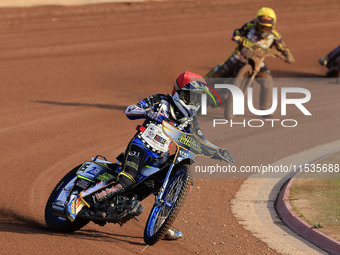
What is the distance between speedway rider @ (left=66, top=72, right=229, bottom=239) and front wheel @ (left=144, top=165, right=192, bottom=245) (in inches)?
19.4

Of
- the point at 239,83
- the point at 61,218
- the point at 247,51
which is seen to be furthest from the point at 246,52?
the point at 61,218

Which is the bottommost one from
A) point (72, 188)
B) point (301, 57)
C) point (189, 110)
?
point (301, 57)

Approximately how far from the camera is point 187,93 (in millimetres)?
8867

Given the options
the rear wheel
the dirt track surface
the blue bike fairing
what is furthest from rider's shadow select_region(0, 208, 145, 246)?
the rear wheel

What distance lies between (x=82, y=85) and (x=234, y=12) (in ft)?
40.1

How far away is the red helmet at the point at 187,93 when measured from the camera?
28.9 feet

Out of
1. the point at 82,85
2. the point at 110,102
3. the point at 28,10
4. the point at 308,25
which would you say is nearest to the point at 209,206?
the point at 110,102

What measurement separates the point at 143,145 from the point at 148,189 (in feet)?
1.89

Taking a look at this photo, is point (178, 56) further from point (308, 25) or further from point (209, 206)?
point (209, 206)

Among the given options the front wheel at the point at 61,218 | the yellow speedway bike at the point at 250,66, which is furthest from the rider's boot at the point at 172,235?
the yellow speedway bike at the point at 250,66

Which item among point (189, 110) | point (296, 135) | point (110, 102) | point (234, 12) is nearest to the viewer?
point (189, 110)

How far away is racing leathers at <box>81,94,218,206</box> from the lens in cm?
873

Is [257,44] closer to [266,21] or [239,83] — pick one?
[266,21]

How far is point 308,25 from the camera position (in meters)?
28.4
